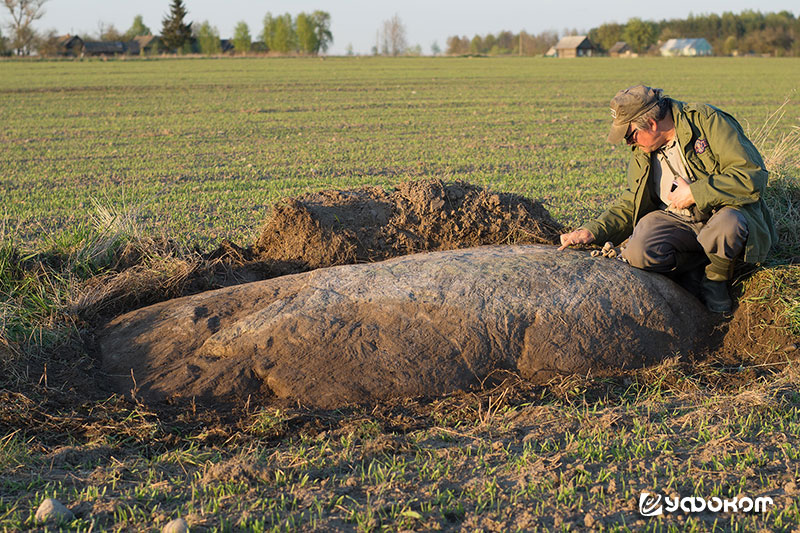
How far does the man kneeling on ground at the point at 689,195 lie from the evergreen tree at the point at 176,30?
97.2 m

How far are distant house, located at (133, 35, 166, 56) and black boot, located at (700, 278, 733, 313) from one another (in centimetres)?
9261

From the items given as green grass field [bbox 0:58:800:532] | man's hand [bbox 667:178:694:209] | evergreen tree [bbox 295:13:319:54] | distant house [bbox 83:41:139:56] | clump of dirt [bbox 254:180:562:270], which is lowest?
green grass field [bbox 0:58:800:532]

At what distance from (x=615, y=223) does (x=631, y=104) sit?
89 centimetres

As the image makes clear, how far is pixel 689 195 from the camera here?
4965mm

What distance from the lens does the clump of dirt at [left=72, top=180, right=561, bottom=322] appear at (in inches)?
234

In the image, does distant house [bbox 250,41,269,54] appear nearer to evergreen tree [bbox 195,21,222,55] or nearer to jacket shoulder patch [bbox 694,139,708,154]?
evergreen tree [bbox 195,21,222,55]

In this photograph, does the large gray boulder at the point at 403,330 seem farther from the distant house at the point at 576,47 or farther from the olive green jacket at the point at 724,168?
the distant house at the point at 576,47

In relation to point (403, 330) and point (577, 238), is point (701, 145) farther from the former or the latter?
point (403, 330)

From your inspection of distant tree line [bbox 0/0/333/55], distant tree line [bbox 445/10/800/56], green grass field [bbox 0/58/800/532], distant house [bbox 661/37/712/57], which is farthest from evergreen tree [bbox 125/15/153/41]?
green grass field [bbox 0/58/800/532]

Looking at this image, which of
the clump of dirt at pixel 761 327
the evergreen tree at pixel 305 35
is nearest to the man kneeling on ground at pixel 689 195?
the clump of dirt at pixel 761 327

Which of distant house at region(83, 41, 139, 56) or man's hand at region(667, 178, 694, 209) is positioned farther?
distant house at region(83, 41, 139, 56)

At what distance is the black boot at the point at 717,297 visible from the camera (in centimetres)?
504

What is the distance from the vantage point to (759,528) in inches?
118

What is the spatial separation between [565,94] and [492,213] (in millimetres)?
28206
